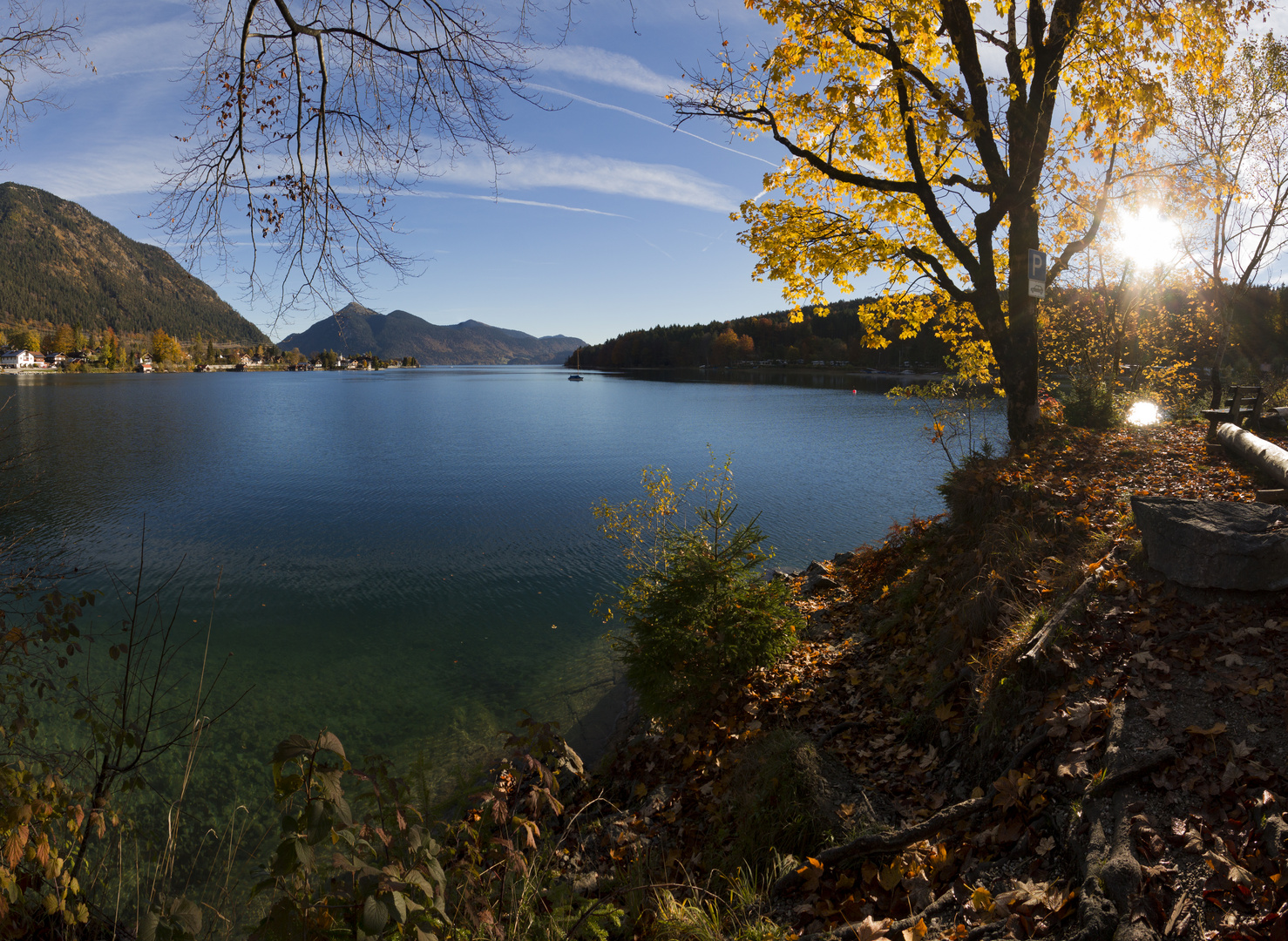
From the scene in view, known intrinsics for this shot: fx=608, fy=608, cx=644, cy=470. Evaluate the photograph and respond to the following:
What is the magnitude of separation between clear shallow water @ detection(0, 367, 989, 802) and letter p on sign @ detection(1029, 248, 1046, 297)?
944 centimetres

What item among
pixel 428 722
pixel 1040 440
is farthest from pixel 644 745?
pixel 1040 440

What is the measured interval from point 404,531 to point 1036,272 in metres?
19.4

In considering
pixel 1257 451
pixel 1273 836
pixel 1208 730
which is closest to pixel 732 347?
pixel 1257 451

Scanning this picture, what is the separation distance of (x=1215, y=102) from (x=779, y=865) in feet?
79.3

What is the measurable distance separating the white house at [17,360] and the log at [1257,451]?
190m

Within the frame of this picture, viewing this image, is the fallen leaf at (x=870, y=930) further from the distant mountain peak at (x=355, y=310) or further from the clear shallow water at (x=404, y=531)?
the clear shallow water at (x=404, y=531)

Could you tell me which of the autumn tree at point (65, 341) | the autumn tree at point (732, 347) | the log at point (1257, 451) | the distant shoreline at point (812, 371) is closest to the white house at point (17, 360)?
the autumn tree at point (65, 341)

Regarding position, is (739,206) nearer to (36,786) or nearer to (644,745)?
(644,745)

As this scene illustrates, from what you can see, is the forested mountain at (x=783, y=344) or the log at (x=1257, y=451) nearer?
the log at (x=1257, y=451)

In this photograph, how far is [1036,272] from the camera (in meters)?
10.8

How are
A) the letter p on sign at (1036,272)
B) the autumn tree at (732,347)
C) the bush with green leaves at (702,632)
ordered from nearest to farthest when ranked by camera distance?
1. the bush with green leaves at (702,632)
2. the letter p on sign at (1036,272)
3. the autumn tree at (732,347)

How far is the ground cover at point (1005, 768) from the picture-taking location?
10.7 ft

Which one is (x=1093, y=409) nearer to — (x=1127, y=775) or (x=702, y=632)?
(x=702, y=632)

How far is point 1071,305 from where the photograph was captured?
22500mm
